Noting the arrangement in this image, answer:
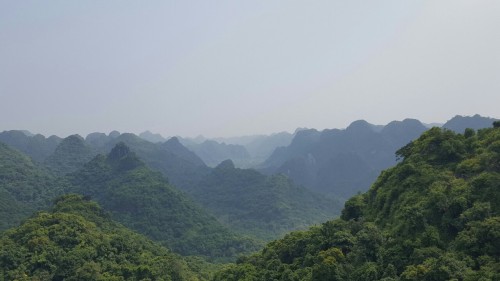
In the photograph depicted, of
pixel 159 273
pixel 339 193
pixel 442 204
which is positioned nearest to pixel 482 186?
pixel 442 204

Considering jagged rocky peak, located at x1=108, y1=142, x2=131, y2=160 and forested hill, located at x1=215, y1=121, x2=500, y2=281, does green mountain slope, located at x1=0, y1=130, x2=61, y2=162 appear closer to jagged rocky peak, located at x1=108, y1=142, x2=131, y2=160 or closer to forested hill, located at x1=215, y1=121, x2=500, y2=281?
jagged rocky peak, located at x1=108, y1=142, x2=131, y2=160

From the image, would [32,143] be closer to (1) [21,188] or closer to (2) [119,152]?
(2) [119,152]

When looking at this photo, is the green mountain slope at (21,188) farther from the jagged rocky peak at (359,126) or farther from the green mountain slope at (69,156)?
the jagged rocky peak at (359,126)

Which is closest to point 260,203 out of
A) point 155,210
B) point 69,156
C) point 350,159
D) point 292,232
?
point 155,210

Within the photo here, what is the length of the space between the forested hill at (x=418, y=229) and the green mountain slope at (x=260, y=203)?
46.8 m

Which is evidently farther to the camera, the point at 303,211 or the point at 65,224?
the point at 303,211

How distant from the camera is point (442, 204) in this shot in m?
19.8

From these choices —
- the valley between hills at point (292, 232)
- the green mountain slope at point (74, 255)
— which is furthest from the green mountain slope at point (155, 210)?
the green mountain slope at point (74, 255)

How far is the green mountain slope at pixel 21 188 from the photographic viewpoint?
5739cm

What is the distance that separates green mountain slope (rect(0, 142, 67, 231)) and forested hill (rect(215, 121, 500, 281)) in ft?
142

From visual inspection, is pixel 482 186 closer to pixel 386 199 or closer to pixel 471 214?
pixel 471 214

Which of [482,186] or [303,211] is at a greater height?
[482,186]

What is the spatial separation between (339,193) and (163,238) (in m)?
84.1

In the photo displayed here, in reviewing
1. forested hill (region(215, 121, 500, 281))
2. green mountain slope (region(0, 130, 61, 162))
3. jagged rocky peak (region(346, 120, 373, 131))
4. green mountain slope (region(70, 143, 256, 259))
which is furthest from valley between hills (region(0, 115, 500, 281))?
jagged rocky peak (region(346, 120, 373, 131))
